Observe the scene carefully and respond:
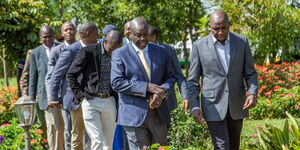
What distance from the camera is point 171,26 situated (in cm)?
1716

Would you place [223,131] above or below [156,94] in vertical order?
below

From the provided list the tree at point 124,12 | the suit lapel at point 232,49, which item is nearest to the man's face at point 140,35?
the suit lapel at point 232,49

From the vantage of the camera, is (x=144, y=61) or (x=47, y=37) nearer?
(x=144, y=61)

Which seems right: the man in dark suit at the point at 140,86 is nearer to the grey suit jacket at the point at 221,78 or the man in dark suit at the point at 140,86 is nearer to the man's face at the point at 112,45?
the grey suit jacket at the point at 221,78

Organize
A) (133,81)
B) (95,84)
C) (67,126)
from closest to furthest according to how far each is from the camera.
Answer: (133,81) < (95,84) < (67,126)

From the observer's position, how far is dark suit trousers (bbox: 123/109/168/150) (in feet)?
19.6

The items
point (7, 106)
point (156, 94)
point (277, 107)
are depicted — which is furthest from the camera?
point (7, 106)

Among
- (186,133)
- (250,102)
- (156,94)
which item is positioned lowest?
(186,133)

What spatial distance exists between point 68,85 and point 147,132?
65.8 inches

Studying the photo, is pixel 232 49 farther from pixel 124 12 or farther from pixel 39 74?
pixel 124 12

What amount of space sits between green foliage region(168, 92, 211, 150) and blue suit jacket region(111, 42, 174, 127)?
1.90m

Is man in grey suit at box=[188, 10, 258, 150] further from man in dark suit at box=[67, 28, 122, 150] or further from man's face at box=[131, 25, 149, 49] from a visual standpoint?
man in dark suit at box=[67, 28, 122, 150]

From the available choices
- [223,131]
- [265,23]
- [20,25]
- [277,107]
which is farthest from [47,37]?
[265,23]

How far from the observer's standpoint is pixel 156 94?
5.72 meters
